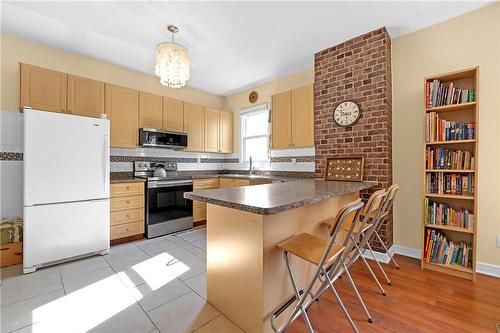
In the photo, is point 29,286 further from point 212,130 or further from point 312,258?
point 212,130

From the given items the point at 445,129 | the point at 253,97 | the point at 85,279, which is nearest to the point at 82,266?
the point at 85,279

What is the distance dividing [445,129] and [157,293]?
3.24m

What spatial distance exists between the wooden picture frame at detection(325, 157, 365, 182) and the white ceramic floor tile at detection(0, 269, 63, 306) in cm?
313

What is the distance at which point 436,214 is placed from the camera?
227 centimetres

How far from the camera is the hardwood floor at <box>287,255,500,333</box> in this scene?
146 centimetres

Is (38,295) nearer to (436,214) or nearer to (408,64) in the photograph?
(436,214)

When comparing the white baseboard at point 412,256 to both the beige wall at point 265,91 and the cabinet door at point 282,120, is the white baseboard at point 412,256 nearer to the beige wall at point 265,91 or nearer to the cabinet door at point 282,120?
the cabinet door at point 282,120

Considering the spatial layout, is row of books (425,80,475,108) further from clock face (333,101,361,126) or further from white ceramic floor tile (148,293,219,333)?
white ceramic floor tile (148,293,219,333)

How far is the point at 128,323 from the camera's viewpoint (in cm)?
150

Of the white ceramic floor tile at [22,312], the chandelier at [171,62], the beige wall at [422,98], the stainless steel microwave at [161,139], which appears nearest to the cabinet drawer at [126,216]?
the stainless steel microwave at [161,139]

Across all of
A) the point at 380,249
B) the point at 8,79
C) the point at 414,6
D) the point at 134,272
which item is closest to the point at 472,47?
the point at 414,6

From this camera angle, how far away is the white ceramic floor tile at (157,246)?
9.01ft

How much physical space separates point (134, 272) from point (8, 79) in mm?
2833

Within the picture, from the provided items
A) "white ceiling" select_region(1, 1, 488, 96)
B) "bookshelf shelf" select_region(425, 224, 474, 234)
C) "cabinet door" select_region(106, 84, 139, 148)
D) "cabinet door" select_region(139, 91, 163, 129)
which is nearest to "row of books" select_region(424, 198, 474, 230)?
"bookshelf shelf" select_region(425, 224, 474, 234)
